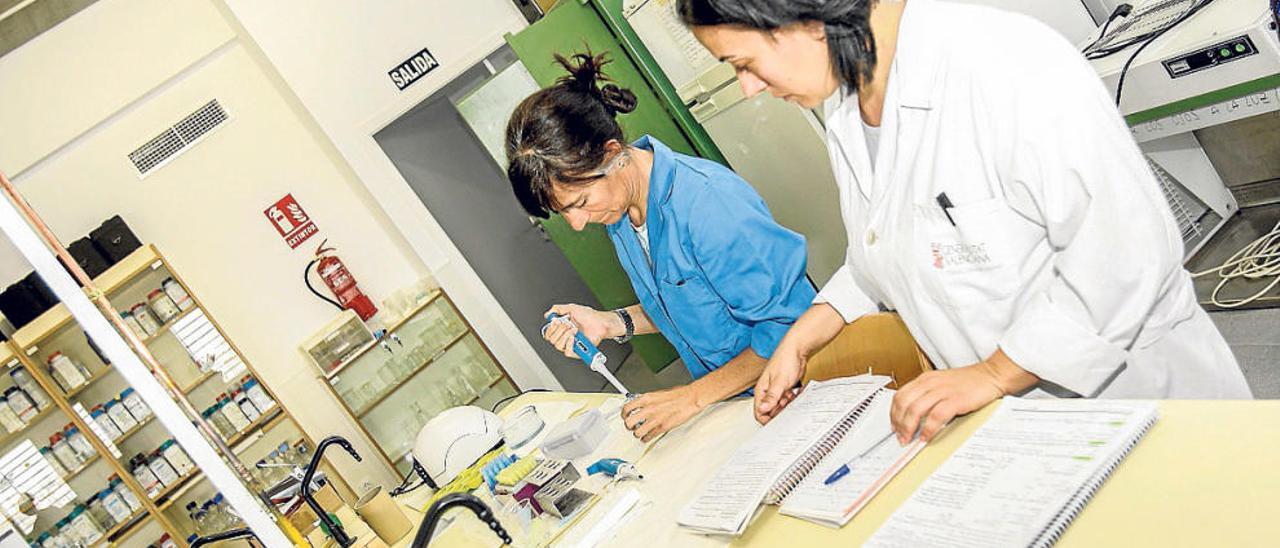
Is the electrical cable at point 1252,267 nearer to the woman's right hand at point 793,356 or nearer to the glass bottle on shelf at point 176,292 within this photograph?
the woman's right hand at point 793,356

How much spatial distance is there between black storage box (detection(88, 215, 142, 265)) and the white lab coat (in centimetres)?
528

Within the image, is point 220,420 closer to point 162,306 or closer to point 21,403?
point 162,306

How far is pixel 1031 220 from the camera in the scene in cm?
139

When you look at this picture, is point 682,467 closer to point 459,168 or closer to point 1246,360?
point 1246,360

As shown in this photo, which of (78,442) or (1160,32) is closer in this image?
(1160,32)

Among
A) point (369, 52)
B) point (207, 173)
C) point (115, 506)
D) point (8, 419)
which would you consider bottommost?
point (115, 506)

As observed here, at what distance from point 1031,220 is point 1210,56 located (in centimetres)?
154

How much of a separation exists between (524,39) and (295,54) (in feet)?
4.43

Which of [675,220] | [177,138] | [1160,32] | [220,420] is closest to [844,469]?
[675,220]

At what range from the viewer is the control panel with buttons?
2.44 m

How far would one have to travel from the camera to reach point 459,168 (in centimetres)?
617

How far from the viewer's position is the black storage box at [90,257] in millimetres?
5578

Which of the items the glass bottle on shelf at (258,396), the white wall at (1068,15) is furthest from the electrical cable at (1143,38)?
the glass bottle on shelf at (258,396)

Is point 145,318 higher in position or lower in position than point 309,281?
higher
